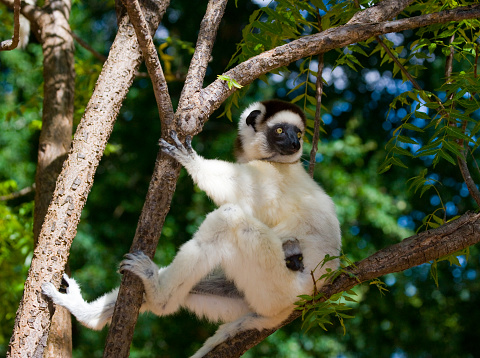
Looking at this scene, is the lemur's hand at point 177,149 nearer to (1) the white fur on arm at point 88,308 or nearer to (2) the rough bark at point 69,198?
(2) the rough bark at point 69,198

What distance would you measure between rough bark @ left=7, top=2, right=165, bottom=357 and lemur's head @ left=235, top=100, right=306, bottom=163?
4.62 feet

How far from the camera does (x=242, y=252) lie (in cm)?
386

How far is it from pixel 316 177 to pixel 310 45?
5.43m

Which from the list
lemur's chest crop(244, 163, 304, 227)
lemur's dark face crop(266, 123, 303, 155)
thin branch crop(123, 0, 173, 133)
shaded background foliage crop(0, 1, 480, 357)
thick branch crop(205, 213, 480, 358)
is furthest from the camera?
shaded background foliage crop(0, 1, 480, 357)

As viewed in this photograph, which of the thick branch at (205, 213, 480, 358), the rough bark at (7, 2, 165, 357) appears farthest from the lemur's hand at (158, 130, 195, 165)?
the thick branch at (205, 213, 480, 358)

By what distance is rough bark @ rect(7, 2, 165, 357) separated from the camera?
335cm

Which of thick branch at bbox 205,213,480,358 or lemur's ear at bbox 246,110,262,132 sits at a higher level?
lemur's ear at bbox 246,110,262,132

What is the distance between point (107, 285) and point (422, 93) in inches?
269

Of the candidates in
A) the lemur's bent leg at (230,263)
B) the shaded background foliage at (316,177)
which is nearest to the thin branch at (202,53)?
the lemur's bent leg at (230,263)

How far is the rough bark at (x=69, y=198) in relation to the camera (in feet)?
11.0

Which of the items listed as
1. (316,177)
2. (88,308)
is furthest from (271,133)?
(316,177)

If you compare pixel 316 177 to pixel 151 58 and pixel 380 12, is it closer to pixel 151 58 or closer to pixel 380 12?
pixel 380 12

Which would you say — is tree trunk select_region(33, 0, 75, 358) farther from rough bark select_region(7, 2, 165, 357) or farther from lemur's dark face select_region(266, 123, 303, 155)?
lemur's dark face select_region(266, 123, 303, 155)

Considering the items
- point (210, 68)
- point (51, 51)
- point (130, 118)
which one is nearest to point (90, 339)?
point (130, 118)
